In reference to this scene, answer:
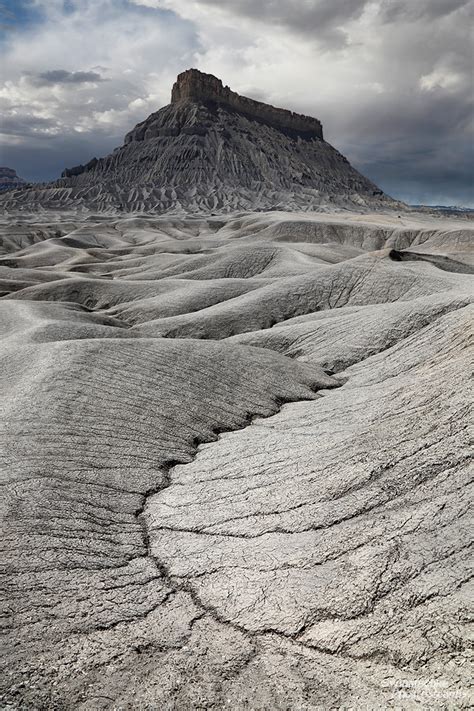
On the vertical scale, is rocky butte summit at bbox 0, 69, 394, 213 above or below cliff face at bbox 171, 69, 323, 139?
below

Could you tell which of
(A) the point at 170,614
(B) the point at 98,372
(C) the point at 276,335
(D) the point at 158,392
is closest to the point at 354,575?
(A) the point at 170,614

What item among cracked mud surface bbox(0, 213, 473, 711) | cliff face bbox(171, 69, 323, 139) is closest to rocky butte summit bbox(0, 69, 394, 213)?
cliff face bbox(171, 69, 323, 139)

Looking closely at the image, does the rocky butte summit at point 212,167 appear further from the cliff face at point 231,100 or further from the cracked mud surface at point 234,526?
the cracked mud surface at point 234,526

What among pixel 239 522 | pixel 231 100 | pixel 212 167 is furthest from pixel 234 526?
pixel 231 100

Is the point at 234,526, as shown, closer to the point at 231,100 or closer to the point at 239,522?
the point at 239,522

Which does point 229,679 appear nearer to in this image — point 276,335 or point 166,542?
point 166,542

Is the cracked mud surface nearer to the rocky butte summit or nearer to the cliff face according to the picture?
the rocky butte summit
